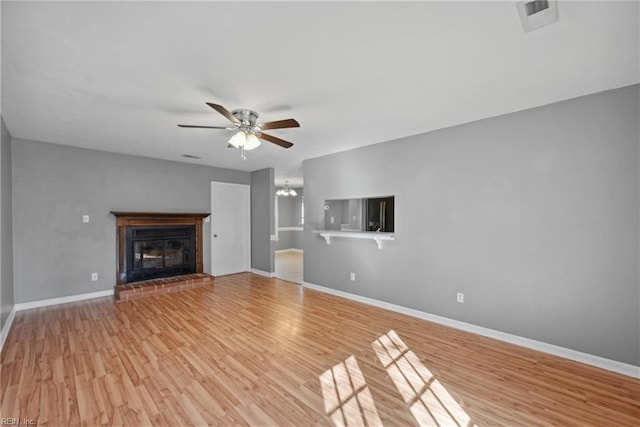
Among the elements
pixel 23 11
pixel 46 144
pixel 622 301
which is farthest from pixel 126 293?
pixel 622 301

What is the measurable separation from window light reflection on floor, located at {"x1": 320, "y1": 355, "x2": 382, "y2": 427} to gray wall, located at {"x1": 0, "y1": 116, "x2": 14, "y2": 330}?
356 centimetres

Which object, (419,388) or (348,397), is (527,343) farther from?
(348,397)

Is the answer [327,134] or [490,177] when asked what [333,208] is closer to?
[327,134]

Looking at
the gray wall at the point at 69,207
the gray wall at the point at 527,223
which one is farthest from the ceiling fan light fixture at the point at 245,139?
the gray wall at the point at 69,207

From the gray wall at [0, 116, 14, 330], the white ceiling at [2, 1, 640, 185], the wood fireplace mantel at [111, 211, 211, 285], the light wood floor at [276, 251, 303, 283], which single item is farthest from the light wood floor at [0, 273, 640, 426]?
the white ceiling at [2, 1, 640, 185]

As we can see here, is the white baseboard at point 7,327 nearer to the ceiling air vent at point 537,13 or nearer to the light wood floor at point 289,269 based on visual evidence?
the light wood floor at point 289,269

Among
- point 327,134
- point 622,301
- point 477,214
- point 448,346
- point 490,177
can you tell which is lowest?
point 448,346

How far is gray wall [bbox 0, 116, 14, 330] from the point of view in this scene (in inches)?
117

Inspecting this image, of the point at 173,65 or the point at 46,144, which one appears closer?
the point at 173,65

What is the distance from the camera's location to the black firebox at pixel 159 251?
4895mm

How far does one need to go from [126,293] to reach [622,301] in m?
6.32

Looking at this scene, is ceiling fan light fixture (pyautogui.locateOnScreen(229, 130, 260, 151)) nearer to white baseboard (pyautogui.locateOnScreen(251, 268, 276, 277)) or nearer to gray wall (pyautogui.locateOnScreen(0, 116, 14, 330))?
gray wall (pyautogui.locateOnScreen(0, 116, 14, 330))

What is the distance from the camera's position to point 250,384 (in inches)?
86.8

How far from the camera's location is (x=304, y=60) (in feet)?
6.47
